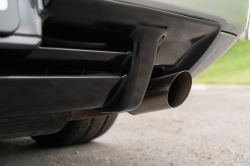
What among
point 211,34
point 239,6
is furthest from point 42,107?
point 239,6

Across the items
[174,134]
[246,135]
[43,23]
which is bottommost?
[174,134]

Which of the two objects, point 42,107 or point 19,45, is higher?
point 19,45

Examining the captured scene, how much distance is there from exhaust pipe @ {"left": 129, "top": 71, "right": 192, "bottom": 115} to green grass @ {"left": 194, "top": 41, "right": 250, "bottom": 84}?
6.33m

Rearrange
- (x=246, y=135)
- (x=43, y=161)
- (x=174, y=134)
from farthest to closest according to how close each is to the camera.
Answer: (x=174, y=134) < (x=246, y=135) < (x=43, y=161)

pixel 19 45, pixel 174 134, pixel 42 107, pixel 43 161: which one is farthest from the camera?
pixel 174 134

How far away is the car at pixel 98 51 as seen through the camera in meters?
0.80

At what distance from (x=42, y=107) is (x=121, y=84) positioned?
0.31 metres

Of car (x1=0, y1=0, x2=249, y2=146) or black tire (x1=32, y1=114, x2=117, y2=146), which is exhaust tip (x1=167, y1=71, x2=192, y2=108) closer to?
car (x1=0, y1=0, x2=249, y2=146)

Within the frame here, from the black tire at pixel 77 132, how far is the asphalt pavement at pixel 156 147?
5 cm

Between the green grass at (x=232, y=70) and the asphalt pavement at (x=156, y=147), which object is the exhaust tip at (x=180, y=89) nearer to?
the asphalt pavement at (x=156, y=147)

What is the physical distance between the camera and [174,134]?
231cm

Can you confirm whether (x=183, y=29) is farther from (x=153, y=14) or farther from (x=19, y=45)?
(x=19, y=45)

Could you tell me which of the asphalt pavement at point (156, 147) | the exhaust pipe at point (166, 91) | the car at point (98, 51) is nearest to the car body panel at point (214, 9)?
the car at point (98, 51)

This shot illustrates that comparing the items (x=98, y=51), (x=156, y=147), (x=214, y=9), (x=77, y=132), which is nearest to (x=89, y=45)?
(x=98, y=51)
